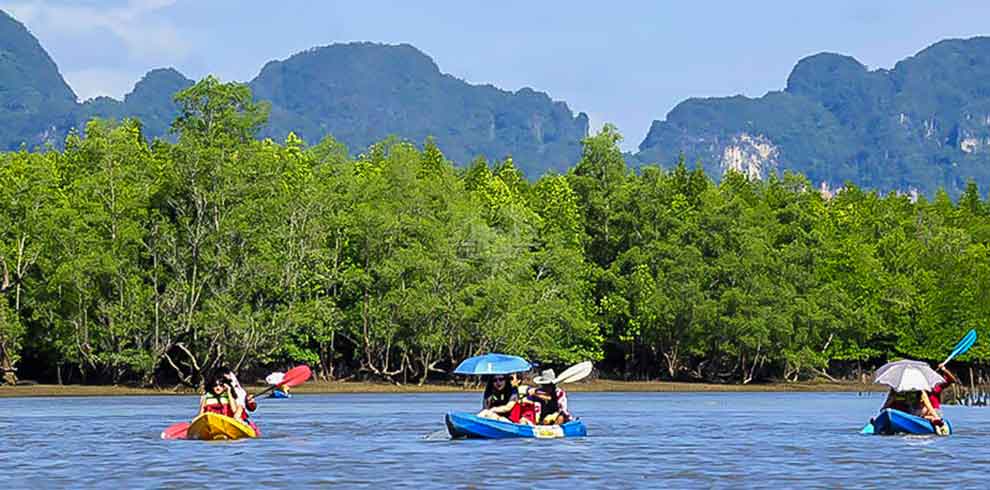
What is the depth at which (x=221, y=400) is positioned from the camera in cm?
4312

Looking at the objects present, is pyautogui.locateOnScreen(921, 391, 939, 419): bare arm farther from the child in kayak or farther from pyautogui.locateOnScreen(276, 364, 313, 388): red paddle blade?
pyautogui.locateOnScreen(276, 364, 313, 388): red paddle blade

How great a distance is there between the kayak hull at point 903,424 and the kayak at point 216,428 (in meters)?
17.8

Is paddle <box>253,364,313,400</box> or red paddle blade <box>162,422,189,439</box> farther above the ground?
paddle <box>253,364,313,400</box>

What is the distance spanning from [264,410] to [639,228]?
53644 mm

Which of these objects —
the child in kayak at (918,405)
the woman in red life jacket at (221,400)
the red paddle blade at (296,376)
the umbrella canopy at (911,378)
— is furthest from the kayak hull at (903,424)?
the woman in red life jacket at (221,400)

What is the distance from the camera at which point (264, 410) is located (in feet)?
221

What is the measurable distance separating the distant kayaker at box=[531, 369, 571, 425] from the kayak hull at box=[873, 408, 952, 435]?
353 inches

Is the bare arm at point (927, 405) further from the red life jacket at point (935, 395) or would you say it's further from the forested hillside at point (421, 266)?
the forested hillside at point (421, 266)

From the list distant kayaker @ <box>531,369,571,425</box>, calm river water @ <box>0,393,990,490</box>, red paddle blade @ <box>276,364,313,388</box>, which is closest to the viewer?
calm river water @ <box>0,393,990,490</box>

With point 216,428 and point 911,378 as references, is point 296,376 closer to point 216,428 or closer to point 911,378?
point 216,428

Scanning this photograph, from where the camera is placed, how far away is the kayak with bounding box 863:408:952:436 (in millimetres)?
42594

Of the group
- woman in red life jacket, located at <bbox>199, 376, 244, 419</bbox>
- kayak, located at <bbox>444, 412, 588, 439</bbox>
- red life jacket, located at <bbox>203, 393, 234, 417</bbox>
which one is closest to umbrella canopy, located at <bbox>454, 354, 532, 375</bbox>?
kayak, located at <bbox>444, 412, 588, 439</bbox>

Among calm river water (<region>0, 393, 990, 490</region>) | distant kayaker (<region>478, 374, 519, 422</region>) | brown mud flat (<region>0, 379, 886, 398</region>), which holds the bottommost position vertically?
calm river water (<region>0, 393, 990, 490</region>)

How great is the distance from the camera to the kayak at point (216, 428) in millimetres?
41531
